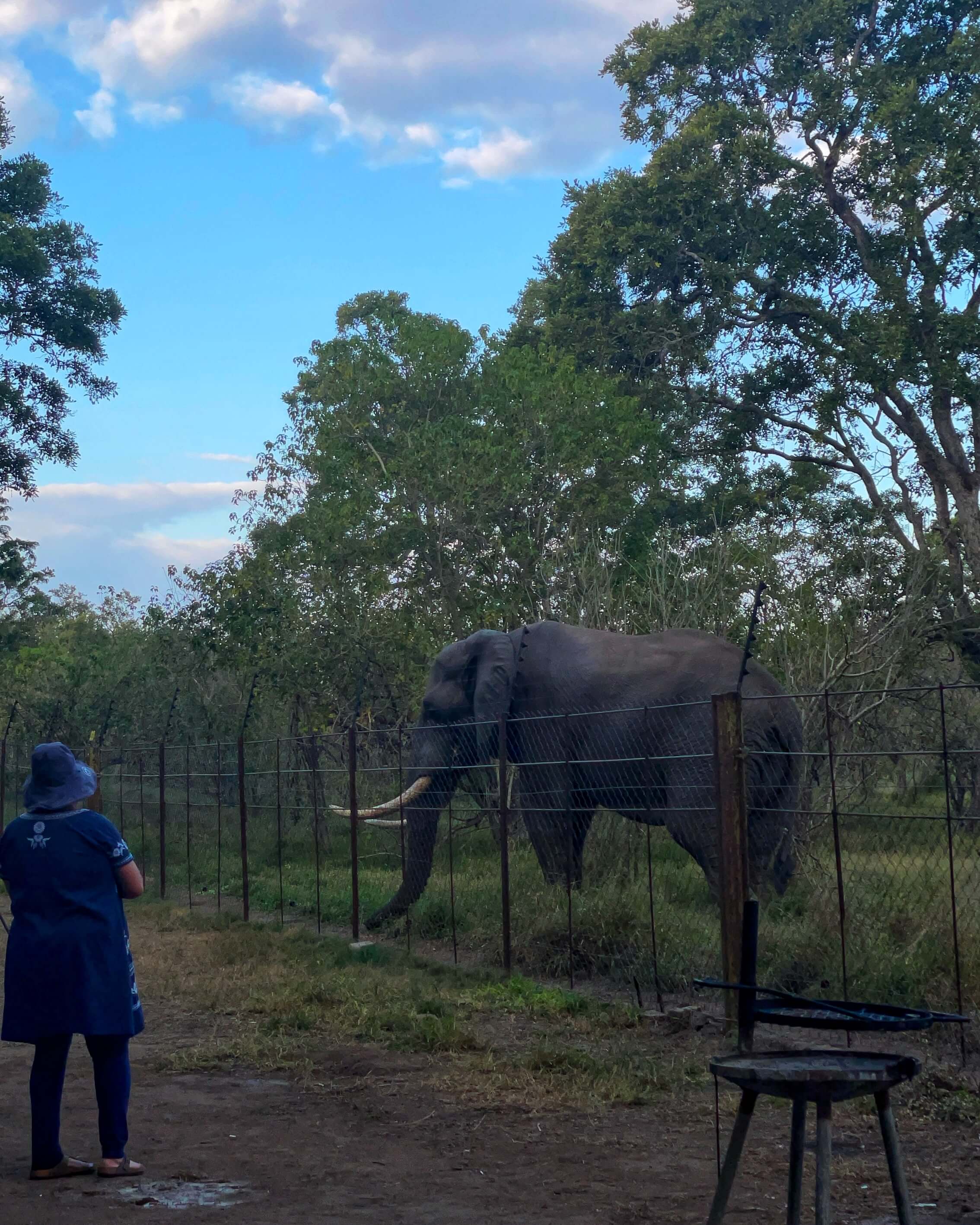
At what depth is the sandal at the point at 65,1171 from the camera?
5328 millimetres

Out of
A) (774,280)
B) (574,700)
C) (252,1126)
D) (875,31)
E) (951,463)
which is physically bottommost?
(252,1126)

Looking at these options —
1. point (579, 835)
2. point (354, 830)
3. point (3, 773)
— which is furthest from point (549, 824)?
point (3, 773)

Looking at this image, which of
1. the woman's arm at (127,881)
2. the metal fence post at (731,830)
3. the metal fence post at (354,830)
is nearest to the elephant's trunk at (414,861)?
the metal fence post at (354,830)

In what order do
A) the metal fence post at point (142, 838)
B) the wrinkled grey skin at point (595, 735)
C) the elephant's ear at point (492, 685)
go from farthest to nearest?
the metal fence post at point (142, 838) < the elephant's ear at point (492, 685) < the wrinkled grey skin at point (595, 735)

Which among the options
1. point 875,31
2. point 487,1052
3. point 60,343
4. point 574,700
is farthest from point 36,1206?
point 60,343

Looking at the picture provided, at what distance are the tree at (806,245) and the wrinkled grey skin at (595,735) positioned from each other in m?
7.32

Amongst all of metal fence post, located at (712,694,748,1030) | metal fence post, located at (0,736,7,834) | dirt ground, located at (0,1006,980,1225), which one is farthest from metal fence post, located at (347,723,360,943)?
metal fence post, located at (0,736,7,834)

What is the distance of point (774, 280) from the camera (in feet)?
63.6

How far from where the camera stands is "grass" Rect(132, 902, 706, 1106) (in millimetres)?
6766

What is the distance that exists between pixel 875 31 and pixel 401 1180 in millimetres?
18147

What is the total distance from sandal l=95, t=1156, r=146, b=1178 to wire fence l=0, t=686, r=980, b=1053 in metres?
3.48

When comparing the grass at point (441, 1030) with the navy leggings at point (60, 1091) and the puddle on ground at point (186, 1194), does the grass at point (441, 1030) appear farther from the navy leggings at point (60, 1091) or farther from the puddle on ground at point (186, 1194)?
the navy leggings at point (60, 1091)

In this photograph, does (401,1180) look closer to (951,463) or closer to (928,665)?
(928,665)

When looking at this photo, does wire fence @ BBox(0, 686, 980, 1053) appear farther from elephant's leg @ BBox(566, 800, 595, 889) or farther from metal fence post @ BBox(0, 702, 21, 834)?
metal fence post @ BBox(0, 702, 21, 834)
